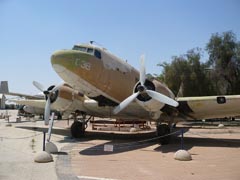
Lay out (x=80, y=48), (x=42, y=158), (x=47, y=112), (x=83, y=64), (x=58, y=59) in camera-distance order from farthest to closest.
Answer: (x=47, y=112), (x=80, y=48), (x=83, y=64), (x=58, y=59), (x=42, y=158)

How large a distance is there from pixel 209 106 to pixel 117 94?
4.74m

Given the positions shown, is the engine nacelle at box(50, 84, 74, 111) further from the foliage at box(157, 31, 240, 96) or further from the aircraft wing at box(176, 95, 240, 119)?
the foliage at box(157, 31, 240, 96)

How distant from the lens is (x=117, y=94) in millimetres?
16500

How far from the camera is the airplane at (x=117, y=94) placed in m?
14.0

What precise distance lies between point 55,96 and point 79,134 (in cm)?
302

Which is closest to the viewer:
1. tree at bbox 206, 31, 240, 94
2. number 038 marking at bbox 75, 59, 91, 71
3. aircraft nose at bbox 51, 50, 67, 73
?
aircraft nose at bbox 51, 50, 67, 73

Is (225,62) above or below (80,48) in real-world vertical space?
above

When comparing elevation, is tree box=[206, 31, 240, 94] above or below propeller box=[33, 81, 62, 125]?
above

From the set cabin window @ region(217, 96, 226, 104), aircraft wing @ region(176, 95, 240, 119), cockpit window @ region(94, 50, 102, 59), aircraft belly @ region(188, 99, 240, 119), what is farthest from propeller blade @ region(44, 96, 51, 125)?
cabin window @ region(217, 96, 226, 104)

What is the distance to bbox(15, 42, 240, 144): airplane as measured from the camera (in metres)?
14.0

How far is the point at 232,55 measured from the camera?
39500 millimetres

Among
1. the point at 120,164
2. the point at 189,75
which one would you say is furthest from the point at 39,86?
the point at 189,75

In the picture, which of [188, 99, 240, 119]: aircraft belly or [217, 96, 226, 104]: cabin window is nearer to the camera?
[217, 96, 226, 104]: cabin window

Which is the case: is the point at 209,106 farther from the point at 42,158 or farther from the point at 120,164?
the point at 42,158
